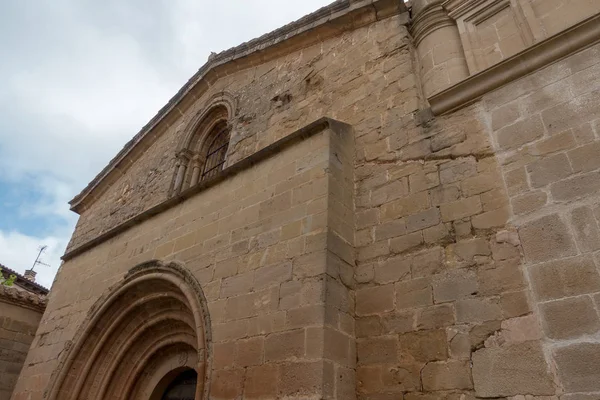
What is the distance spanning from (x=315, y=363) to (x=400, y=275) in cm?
87

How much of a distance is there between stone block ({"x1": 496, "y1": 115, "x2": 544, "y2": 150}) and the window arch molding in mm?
4136

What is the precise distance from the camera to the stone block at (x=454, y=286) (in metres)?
2.46

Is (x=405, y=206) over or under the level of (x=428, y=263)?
over

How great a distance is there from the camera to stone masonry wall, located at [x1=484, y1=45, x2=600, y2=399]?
2.03m

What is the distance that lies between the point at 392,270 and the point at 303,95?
2776 millimetres

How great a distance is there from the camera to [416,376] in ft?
7.87

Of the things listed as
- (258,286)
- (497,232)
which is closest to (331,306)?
(258,286)

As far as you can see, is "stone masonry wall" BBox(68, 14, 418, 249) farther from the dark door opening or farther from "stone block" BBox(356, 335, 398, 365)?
the dark door opening

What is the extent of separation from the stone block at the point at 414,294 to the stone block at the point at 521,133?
3.63 feet

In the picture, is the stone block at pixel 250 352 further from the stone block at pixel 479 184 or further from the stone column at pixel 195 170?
the stone column at pixel 195 170

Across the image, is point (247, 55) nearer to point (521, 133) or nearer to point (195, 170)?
point (195, 170)

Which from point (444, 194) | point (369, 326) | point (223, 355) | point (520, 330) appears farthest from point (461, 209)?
point (223, 355)

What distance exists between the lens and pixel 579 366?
1962 mm

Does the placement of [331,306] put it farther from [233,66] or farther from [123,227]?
[233,66]
